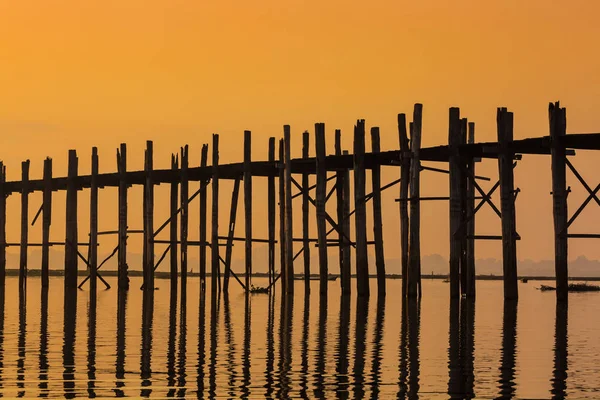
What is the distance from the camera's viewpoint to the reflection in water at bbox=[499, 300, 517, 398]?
17500 mm

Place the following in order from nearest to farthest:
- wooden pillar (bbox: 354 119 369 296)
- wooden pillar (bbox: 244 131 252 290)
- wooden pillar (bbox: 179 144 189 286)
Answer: wooden pillar (bbox: 354 119 369 296) → wooden pillar (bbox: 244 131 252 290) → wooden pillar (bbox: 179 144 189 286)

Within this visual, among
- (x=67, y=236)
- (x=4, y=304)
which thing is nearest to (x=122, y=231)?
(x=67, y=236)

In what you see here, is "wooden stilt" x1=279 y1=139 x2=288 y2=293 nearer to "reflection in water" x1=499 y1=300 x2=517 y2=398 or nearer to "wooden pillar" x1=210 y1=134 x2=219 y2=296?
"wooden pillar" x1=210 y1=134 x2=219 y2=296

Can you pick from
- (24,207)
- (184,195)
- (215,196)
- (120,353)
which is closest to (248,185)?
(215,196)

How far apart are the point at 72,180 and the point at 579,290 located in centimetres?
2409

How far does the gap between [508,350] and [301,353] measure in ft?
11.6

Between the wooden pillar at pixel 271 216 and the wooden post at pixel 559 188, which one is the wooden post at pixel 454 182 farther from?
the wooden pillar at pixel 271 216

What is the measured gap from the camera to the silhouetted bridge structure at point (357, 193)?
114 feet

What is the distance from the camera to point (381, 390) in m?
17.1

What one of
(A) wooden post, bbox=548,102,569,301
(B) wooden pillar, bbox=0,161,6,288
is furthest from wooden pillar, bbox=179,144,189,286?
(A) wooden post, bbox=548,102,569,301

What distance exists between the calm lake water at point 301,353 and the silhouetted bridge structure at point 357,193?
8.64ft

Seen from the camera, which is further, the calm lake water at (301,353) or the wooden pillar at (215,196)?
the wooden pillar at (215,196)

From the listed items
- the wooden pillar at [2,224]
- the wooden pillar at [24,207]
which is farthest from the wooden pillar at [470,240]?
the wooden pillar at [2,224]

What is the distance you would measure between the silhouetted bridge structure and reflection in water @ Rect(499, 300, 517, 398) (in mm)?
1250
